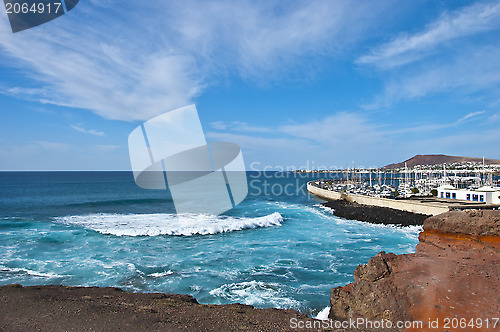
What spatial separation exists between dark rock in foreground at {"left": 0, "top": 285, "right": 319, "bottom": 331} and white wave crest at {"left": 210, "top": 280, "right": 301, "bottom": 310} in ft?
6.11

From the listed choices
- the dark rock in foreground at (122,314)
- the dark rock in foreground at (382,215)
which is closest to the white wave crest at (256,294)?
the dark rock in foreground at (122,314)

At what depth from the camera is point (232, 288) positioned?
11.9 metres

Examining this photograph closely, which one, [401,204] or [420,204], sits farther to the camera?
[401,204]

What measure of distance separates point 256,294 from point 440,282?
22.6ft

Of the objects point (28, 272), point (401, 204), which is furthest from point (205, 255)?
point (401, 204)

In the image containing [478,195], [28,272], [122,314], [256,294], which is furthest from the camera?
[478,195]

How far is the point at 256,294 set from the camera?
11258 mm

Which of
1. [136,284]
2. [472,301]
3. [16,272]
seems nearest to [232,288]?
[136,284]

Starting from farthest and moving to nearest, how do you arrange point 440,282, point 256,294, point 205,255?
point 205,255 → point 256,294 → point 440,282

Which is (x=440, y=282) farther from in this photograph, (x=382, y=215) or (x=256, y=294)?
(x=382, y=215)

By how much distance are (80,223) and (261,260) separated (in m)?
21.4

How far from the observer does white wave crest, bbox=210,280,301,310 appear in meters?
10.4

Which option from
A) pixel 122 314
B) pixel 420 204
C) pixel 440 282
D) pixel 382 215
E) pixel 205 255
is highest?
pixel 440 282

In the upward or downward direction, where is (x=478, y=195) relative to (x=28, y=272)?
upward
